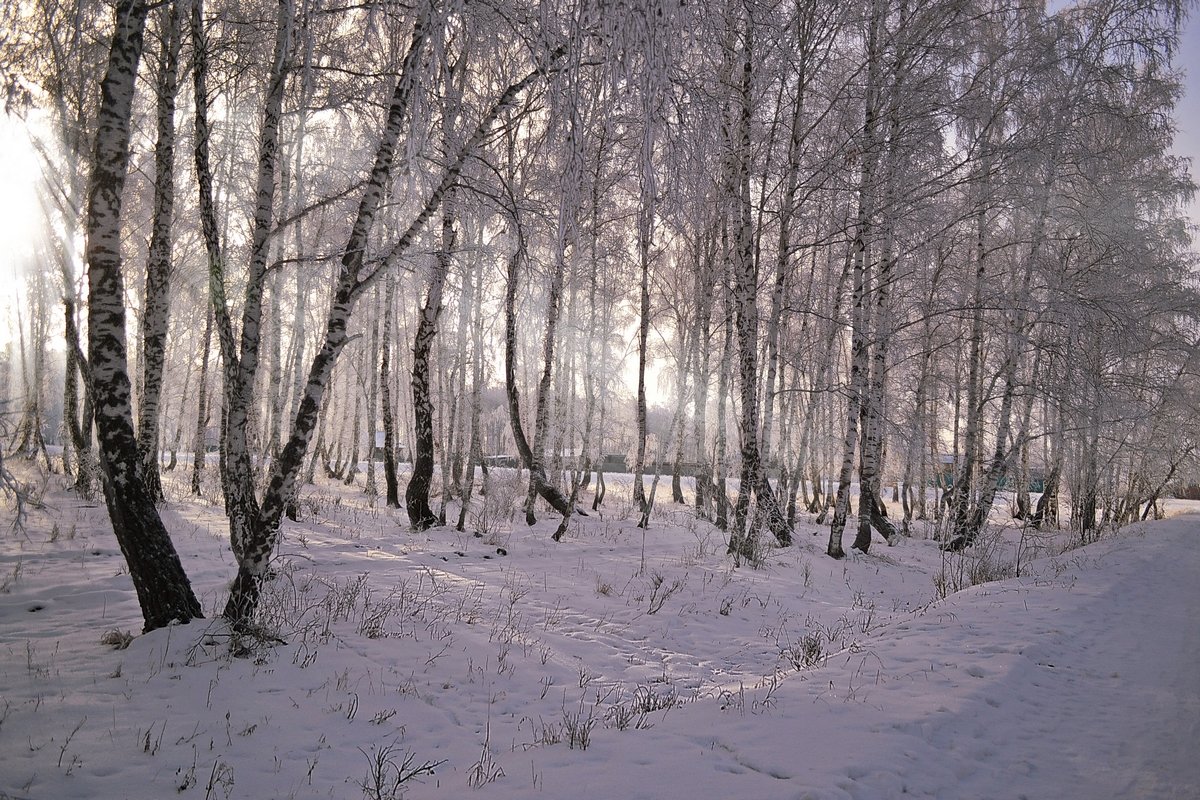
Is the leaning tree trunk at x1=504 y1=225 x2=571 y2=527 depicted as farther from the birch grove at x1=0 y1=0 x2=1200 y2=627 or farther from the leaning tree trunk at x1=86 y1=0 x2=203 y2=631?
the leaning tree trunk at x1=86 y1=0 x2=203 y2=631

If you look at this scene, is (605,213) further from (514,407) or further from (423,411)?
(423,411)

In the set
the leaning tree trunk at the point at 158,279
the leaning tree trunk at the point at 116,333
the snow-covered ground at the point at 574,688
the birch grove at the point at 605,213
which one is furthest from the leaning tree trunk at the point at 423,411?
the leaning tree trunk at the point at 116,333

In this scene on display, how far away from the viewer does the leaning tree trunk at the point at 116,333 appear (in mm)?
3982

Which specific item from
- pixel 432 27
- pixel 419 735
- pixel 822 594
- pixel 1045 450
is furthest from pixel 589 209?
pixel 1045 450

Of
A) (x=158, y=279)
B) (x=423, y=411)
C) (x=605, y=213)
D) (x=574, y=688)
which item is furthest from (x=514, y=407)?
(x=574, y=688)

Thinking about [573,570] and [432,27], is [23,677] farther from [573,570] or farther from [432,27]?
[573,570]

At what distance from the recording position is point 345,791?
2721mm

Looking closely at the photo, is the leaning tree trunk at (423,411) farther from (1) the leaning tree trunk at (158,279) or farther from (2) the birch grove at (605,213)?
(1) the leaning tree trunk at (158,279)

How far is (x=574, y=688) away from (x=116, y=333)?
169 inches

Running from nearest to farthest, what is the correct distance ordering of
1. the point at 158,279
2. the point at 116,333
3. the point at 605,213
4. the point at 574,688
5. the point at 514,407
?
the point at 116,333 < the point at 574,688 < the point at 158,279 < the point at 514,407 < the point at 605,213

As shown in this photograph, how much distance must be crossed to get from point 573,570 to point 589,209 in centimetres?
802

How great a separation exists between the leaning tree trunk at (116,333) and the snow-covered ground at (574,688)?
24.4 inches

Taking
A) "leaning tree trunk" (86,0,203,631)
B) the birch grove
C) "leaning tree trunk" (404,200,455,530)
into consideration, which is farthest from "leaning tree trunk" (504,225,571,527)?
"leaning tree trunk" (86,0,203,631)

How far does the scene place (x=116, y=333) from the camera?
13.3 feet
